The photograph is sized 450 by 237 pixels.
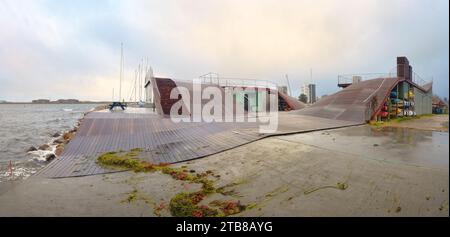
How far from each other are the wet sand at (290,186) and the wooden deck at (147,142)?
0.92m

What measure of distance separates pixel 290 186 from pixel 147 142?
789 centimetres

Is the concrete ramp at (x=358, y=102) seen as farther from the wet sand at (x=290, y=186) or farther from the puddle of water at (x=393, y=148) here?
the wet sand at (x=290, y=186)

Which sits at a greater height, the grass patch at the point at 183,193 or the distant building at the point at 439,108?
the distant building at the point at 439,108

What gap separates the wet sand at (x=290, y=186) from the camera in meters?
4.49

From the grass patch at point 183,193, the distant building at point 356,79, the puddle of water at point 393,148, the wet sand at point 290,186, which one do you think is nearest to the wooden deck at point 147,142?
the grass patch at point 183,193

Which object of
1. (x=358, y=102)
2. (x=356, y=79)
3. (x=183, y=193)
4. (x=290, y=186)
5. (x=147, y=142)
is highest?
(x=356, y=79)

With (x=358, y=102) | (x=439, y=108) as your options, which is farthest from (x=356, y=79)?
(x=439, y=108)

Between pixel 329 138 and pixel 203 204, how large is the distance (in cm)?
787

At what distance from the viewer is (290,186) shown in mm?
5621

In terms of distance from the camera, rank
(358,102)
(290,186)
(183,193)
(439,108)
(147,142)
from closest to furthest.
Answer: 1. (183,193)
2. (290,186)
3. (147,142)
4. (358,102)
5. (439,108)

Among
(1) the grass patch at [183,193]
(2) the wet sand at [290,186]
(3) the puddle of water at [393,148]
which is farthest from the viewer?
(3) the puddle of water at [393,148]

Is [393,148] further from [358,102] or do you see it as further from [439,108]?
[439,108]

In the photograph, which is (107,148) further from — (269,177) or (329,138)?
(329,138)

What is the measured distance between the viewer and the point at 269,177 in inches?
248
